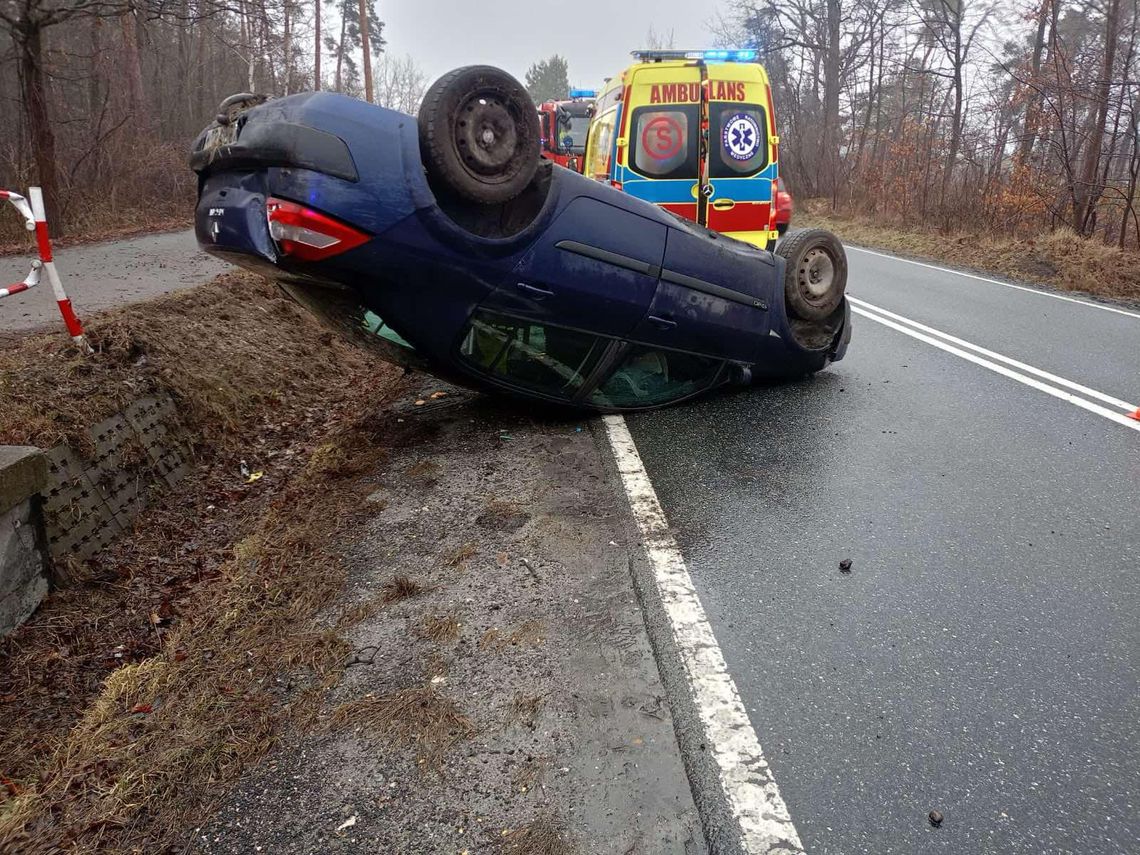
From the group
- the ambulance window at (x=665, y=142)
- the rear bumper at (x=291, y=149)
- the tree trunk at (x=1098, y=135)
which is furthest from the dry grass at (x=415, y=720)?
the tree trunk at (x=1098, y=135)

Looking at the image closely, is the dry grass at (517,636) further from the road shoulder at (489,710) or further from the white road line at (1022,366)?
the white road line at (1022,366)

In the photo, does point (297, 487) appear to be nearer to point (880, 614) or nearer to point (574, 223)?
point (574, 223)

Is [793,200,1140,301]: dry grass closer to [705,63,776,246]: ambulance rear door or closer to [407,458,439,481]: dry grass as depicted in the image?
[705,63,776,246]: ambulance rear door

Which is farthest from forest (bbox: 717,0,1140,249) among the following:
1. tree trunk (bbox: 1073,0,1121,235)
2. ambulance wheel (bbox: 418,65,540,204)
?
ambulance wheel (bbox: 418,65,540,204)

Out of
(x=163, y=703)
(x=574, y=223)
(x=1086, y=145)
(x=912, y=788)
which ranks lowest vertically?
(x=163, y=703)

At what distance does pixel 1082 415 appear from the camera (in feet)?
15.4

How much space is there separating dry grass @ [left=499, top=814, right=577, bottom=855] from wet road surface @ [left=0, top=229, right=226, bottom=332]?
5.82 meters

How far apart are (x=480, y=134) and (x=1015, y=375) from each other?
4284 millimetres

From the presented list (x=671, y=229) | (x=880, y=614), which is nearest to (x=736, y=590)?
(x=880, y=614)

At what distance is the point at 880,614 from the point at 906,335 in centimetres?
513

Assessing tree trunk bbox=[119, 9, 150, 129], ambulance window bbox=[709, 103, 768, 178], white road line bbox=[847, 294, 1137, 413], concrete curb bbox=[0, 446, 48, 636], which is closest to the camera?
concrete curb bbox=[0, 446, 48, 636]

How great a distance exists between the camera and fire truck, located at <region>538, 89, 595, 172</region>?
1447 centimetres

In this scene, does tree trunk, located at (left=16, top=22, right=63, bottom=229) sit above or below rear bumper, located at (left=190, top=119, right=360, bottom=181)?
above

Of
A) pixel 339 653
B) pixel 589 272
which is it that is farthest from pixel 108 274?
pixel 339 653
